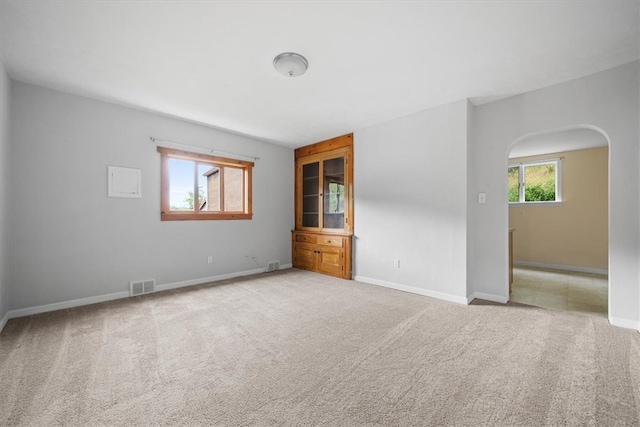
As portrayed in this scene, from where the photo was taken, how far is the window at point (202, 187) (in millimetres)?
3939

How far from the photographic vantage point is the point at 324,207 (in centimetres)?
505

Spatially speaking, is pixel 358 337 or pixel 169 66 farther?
pixel 169 66

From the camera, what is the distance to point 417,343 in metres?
2.25

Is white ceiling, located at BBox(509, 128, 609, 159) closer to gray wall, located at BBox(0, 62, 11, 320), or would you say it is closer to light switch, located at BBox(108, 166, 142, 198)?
light switch, located at BBox(108, 166, 142, 198)

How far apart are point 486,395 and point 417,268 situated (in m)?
2.16

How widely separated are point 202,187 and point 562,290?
5811 mm

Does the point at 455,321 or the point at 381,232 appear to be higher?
the point at 381,232

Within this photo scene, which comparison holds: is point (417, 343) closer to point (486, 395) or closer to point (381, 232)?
point (486, 395)

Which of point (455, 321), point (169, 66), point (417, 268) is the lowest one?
point (455, 321)

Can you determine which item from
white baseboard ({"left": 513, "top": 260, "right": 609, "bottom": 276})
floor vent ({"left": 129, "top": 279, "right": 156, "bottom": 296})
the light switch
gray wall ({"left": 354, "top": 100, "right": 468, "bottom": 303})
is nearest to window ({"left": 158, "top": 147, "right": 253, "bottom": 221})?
the light switch

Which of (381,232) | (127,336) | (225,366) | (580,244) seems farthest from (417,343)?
(580,244)

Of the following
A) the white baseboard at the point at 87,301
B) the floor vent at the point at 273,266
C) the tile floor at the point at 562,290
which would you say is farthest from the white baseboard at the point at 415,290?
the white baseboard at the point at 87,301

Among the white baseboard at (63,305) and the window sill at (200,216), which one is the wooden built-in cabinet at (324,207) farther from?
the white baseboard at (63,305)

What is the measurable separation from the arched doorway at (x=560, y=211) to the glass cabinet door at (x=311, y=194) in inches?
128
